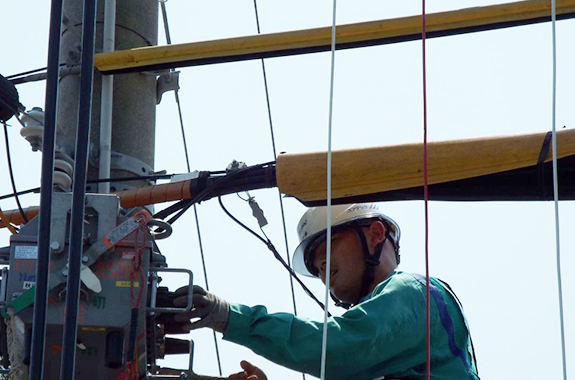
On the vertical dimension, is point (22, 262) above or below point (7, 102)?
below

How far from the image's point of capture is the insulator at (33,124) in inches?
198

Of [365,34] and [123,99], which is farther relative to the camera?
[365,34]

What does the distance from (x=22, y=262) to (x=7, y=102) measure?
3.02 feet

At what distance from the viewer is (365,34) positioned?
5570 mm

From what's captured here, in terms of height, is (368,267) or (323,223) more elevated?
(323,223)

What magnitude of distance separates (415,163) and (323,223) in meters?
0.76

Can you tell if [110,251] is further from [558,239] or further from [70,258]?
[558,239]

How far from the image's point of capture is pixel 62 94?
520 centimetres

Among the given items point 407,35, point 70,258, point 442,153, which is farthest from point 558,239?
point 407,35

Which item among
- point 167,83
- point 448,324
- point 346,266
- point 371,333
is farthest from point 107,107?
point 448,324

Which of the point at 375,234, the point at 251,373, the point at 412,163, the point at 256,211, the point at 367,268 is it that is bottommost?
the point at 251,373

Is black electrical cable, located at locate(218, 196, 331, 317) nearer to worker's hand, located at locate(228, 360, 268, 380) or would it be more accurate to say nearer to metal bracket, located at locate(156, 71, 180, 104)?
metal bracket, located at locate(156, 71, 180, 104)

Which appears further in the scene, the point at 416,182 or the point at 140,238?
the point at 416,182

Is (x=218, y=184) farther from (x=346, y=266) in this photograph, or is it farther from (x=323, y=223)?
(x=346, y=266)
